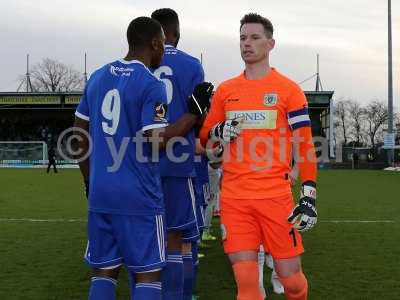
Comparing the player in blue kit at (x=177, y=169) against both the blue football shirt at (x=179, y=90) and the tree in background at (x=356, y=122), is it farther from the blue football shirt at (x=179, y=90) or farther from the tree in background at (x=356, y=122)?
the tree in background at (x=356, y=122)

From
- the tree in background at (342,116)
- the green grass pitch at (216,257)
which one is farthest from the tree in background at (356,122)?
the green grass pitch at (216,257)

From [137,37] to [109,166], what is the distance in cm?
79

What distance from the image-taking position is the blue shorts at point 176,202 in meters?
4.41

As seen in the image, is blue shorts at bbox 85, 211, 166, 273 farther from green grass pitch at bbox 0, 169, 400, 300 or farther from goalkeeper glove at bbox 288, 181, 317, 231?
green grass pitch at bbox 0, 169, 400, 300

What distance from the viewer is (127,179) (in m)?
3.45

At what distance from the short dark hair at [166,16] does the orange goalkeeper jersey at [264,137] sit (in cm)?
93

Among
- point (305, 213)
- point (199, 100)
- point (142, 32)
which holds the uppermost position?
point (142, 32)

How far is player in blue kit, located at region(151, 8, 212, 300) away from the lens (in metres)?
4.38

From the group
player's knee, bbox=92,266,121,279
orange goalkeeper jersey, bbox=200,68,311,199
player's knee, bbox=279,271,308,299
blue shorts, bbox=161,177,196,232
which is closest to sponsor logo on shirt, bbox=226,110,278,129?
orange goalkeeper jersey, bbox=200,68,311,199

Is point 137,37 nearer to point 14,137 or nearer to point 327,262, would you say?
point 327,262

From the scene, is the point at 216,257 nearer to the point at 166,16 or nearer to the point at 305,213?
the point at 166,16

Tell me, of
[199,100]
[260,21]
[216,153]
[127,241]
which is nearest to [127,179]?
[127,241]

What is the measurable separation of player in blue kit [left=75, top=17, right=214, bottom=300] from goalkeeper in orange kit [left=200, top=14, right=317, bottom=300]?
22.1 inches

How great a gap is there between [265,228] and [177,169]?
88 cm
